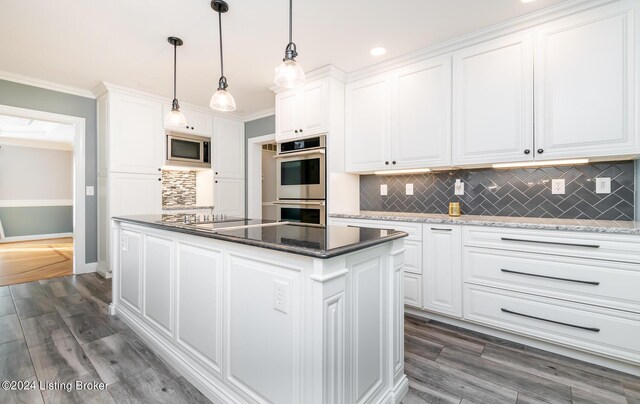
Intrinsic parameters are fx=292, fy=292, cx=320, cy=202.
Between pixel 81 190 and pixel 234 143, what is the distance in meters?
2.22

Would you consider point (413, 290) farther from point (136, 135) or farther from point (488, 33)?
point (136, 135)

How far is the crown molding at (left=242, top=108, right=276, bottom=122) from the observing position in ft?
15.4

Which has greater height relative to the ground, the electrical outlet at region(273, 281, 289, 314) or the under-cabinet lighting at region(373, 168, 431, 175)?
the under-cabinet lighting at region(373, 168, 431, 175)

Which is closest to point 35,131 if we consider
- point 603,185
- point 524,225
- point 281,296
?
point 281,296

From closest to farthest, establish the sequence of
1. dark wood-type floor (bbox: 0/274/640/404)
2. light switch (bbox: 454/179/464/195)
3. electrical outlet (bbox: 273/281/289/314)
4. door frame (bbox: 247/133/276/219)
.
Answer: electrical outlet (bbox: 273/281/289/314) < dark wood-type floor (bbox: 0/274/640/404) < light switch (bbox: 454/179/464/195) < door frame (bbox: 247/133/276/219)

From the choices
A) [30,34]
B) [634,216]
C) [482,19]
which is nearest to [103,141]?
[30,34]

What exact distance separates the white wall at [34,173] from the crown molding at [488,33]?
8.11 meters

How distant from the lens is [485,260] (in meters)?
2.27

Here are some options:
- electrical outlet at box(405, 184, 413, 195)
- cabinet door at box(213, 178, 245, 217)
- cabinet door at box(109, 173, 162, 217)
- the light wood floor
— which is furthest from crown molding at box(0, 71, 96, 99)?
electrical outlet at box(405, 184, 413, 195)

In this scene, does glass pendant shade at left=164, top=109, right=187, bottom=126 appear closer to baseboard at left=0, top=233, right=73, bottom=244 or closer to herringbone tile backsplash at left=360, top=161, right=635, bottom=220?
herringbone tile backsplash at left=360, top=161, right=635, bottom=220

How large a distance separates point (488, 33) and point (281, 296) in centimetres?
269

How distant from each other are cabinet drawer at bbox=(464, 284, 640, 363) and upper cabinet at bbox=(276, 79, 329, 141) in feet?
7.23

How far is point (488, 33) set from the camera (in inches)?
96.4

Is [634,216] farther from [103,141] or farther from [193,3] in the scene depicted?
[103,141]
